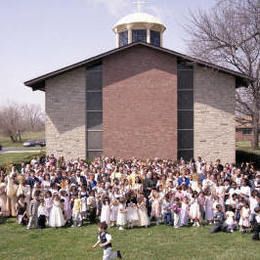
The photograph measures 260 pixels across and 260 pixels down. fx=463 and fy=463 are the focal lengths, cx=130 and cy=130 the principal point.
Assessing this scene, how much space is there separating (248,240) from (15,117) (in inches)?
3147

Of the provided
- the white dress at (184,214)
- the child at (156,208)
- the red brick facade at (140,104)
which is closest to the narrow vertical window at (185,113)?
the red brick facade at (140,104)

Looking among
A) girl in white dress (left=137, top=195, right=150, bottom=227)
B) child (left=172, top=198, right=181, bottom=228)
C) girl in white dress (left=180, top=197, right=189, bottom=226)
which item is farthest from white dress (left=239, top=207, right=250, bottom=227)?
girl in white dress (left=137, top=195, right=150, bottom=227)

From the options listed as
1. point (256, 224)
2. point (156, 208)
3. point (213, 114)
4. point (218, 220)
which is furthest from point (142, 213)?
point (213, 114)

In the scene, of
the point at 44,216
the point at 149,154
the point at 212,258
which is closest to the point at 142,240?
the point at 212,258

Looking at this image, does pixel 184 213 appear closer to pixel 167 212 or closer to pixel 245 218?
pixel 167 212

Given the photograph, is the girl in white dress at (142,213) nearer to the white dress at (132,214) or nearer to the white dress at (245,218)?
the white dress at (132,214)

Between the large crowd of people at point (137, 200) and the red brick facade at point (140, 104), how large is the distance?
842 centimetres

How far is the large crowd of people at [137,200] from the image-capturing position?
54.3 ft

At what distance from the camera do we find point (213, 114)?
28922 millimetres

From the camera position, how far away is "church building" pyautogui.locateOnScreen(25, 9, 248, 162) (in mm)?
28625

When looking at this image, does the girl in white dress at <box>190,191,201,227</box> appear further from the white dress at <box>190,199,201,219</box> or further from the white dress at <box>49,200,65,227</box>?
the white dress at <box>49,200,65,227</box>

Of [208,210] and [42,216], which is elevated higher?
[208,210]

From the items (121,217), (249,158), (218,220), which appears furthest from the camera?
(249,158)

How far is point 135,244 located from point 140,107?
15.2 meters
